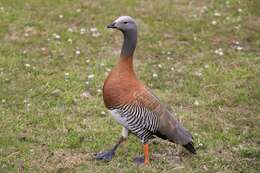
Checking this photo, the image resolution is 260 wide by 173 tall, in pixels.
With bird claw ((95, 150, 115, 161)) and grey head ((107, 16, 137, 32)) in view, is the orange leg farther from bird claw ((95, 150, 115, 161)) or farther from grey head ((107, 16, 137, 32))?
grey head ((107, 16, 137, 32))

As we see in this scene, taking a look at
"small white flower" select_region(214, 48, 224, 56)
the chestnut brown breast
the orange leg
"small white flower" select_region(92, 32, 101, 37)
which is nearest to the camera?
the chestnut brown breast

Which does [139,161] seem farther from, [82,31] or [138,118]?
[82,31]

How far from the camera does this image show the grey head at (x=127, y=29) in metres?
5.44

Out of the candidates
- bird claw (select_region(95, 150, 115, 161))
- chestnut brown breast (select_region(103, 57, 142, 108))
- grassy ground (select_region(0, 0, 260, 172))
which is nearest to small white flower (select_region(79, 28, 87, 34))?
grassy ground (select_region(0, 0, 260, 172))

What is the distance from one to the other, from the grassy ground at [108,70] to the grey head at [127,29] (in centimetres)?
120

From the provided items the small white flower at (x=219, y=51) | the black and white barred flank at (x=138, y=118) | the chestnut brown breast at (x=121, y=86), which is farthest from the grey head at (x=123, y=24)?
the small white flower at (x=219, y=51)

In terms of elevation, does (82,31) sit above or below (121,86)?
below

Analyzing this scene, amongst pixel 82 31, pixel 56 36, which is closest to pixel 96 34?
pixel 82 31

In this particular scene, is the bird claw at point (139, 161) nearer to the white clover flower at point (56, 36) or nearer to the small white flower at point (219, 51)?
the small white flower at point (219, 51)

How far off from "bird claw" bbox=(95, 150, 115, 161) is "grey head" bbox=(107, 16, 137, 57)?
3.59 ft

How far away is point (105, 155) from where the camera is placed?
582 cm

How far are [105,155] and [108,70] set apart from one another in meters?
2.53

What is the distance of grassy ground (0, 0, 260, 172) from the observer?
5.96 m

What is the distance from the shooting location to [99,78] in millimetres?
7852
